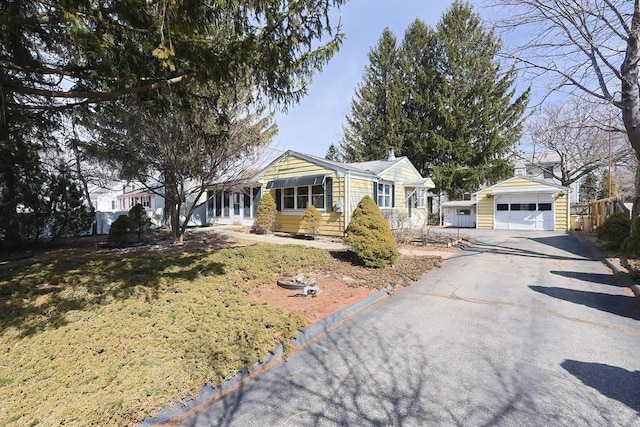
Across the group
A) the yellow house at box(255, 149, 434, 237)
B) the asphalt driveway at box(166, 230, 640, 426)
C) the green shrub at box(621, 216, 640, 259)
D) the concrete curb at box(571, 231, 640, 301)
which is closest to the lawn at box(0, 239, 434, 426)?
the asphalt driveway at box(166, 230, 640, 426)

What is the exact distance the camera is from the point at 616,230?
414 inches

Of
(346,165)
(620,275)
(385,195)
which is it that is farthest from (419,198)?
(620,275)

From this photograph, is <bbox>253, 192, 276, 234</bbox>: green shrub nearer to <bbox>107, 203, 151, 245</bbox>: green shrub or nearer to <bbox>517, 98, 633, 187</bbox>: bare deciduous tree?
<bbox>107, 203, 151, 245</bbox>: green shrub

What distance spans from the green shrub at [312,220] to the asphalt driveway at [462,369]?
7.49 meters

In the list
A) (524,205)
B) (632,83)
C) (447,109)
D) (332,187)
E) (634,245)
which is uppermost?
(447,109)

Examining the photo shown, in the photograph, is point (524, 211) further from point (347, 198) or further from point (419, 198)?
point (347, 198)

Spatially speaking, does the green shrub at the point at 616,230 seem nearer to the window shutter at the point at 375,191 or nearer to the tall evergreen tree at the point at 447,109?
the window shutter at the point at 375,191

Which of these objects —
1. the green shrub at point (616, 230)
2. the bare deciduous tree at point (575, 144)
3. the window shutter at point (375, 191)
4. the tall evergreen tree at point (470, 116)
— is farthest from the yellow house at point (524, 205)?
the window shutter at point (375, 191)

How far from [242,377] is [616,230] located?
13.3 metres

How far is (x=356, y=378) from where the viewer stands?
2.98m

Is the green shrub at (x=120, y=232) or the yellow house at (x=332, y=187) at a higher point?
the yellow house at (x=332, y=187)

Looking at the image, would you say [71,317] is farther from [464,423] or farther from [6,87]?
[464,423]

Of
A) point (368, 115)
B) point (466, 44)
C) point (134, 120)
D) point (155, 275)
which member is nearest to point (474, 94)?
point (466, 44)

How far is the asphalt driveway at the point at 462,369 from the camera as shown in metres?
2.46
